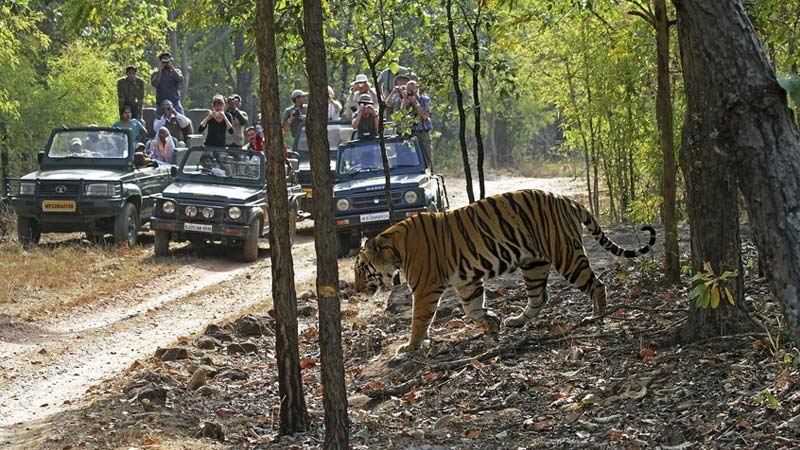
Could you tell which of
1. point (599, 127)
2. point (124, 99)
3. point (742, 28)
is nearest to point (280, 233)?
point (742, 28)

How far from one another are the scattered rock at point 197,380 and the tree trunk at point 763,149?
5.58 m

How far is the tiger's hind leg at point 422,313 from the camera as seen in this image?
9.42 meters

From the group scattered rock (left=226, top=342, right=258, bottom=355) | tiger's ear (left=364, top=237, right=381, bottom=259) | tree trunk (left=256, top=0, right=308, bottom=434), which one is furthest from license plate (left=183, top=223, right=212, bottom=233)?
tree trunk (left=256, top=0, right=308, bottom=434)

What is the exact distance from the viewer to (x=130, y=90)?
21.2m

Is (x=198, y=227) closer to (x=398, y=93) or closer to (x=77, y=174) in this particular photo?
(x=77, y=174)

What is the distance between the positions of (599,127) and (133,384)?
34.1 ft

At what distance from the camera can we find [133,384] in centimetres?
881

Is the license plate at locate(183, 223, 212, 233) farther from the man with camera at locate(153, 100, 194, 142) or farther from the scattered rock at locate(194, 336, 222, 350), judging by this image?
the man with camera at locate(153, 100, 194, 142)

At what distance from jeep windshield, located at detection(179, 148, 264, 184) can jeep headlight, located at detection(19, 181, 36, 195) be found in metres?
2.16

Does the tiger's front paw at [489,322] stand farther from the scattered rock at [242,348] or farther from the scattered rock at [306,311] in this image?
the scattered rock at [306,311]

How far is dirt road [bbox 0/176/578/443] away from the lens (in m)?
9.43

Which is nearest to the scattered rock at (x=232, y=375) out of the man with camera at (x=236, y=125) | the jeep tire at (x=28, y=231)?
the jeep tire at (x=28, y=231)

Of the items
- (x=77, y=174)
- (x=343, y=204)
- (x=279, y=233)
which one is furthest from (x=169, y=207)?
(x=279, y=233)

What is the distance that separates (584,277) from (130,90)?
44.3ft
